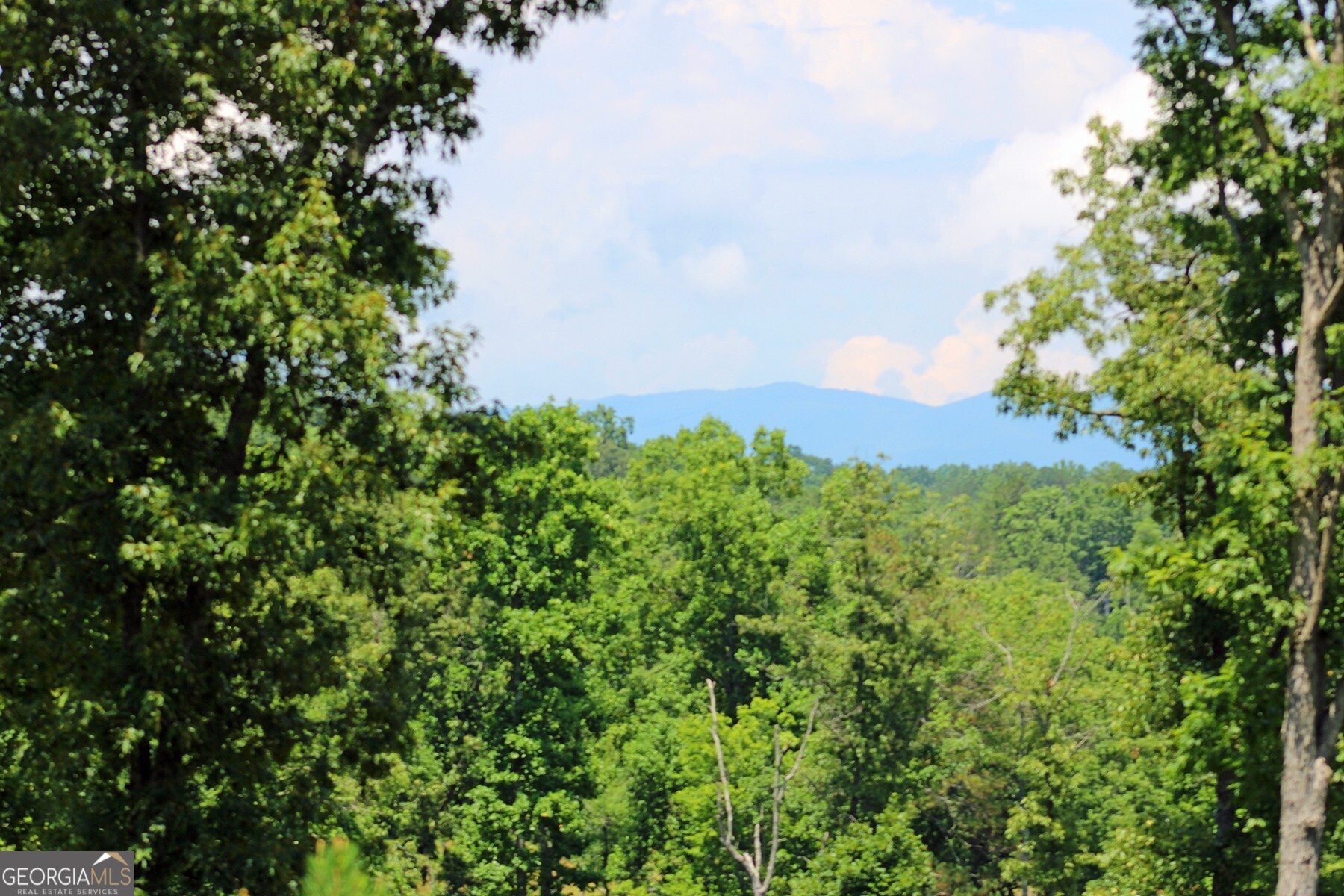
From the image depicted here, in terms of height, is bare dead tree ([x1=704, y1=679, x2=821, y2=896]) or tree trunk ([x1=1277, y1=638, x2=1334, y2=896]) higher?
tree trunk ([x1=1277, y1=638, x2=1334, y2=896])

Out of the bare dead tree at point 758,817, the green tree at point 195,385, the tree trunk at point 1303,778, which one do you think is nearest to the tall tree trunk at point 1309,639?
the tree trunk at point 1303,778

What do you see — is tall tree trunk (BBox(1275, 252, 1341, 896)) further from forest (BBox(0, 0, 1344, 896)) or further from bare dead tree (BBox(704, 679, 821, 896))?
bare dead tree (BBox(704, 679, 821, 896))

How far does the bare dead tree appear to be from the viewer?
21031 millimetres

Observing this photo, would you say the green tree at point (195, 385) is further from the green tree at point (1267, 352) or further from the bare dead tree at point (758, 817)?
the bare dead tree at point (758, 817)

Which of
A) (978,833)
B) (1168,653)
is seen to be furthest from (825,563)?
(1168,653)

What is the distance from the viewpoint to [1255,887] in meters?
15.9

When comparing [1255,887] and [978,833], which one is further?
[978,833]

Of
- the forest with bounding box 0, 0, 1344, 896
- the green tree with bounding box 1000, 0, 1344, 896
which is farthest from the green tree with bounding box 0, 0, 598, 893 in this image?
the green tree with bounding box 1000, 0, 1344, 896

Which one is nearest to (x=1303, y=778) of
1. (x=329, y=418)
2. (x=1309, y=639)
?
(x=1309, y=639)

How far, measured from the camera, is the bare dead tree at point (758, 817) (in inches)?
828

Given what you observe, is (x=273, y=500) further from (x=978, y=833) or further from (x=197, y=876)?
(x=978, y=833)

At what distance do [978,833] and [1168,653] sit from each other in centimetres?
2182

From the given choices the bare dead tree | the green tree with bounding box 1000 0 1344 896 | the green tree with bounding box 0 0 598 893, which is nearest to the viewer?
the green tree with bounding box 0 0 598 893

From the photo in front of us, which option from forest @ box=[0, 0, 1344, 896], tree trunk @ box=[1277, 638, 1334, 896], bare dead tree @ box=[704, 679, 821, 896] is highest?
forest @ box=[0, 0, 1344, 896]
